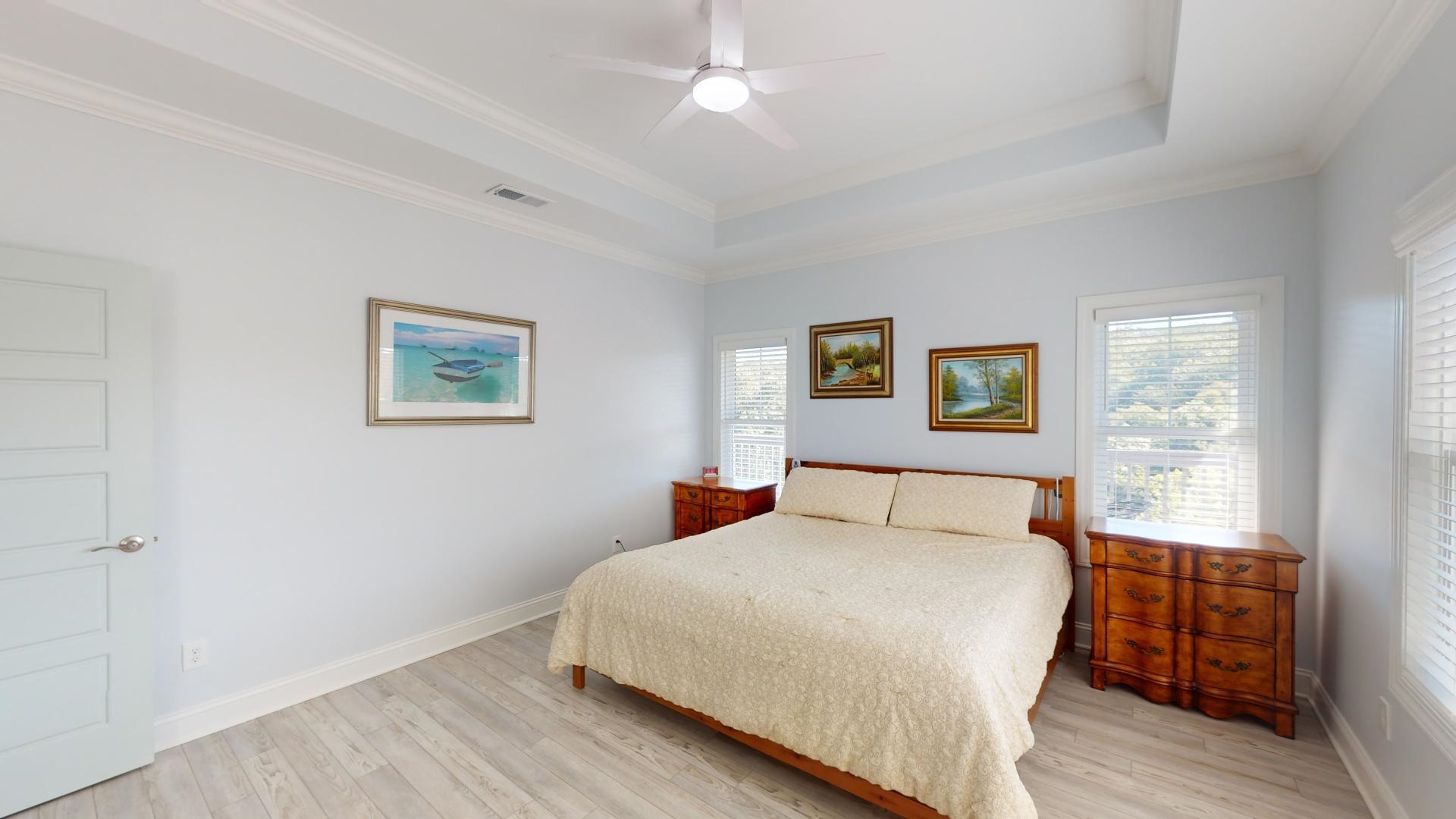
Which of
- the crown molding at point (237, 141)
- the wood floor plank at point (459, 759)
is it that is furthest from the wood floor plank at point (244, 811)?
the crown molding at point (237, 141)

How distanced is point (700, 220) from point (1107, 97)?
2490mm

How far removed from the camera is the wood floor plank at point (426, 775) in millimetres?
2031

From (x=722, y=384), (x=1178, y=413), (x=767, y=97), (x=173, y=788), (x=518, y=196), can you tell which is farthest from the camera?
(x=722, y=384)

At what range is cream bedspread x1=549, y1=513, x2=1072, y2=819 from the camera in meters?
1.70

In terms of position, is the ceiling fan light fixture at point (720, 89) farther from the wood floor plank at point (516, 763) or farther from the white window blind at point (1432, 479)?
the wood floor plank at point (516, 763)

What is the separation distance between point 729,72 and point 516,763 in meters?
2.74

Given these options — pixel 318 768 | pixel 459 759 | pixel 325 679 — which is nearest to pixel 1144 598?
pixel 459 759

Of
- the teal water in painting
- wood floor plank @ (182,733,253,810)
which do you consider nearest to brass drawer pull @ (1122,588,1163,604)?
the teal water in painting

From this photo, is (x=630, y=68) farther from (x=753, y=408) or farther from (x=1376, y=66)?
(x=753, y=408)

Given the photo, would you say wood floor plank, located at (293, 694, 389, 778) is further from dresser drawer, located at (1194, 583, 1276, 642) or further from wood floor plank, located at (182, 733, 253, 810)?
dresser drawer, located at (1194, 583, 1276, 642)

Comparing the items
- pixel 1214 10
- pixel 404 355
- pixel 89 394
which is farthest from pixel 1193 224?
pixel 89 394

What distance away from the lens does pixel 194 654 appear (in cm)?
245

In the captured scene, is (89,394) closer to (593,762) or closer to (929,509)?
(593,762)

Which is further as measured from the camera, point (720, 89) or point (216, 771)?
point (216, 771)
